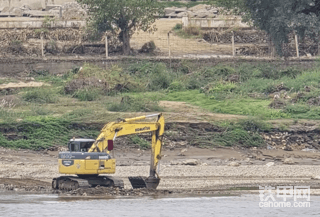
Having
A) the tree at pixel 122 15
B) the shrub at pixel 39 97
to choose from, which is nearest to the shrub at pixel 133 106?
the shrub at pixel 39 97

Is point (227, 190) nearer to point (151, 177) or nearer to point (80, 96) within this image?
point (151, 177)

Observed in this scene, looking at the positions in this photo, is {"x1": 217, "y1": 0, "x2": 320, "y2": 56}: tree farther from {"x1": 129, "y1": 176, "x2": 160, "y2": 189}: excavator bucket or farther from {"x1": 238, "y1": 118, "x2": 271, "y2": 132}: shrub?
{"x1": 129, "y1": 176, "x2": 160, "y2": 189}: excavator bucket

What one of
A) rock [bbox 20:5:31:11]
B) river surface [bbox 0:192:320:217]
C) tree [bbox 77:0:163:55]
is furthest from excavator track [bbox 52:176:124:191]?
rock [bbox 20:5:31:11]

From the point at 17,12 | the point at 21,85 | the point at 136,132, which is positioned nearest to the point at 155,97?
the point at 21,85

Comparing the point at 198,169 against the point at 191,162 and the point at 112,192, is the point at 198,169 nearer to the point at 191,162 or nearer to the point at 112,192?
the point at 191,162

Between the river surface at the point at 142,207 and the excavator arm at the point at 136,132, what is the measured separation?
91 cm

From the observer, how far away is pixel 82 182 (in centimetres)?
2183

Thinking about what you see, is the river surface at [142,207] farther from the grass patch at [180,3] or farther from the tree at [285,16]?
the grass patch at [180,3]

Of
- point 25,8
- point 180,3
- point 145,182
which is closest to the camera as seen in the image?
point 145,182

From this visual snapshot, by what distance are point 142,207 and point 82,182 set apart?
2.40m

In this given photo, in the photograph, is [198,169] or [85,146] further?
[198,169]

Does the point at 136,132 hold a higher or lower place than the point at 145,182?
higher

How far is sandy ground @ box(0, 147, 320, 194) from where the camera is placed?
2334cm

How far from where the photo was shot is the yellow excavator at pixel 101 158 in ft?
69.1
